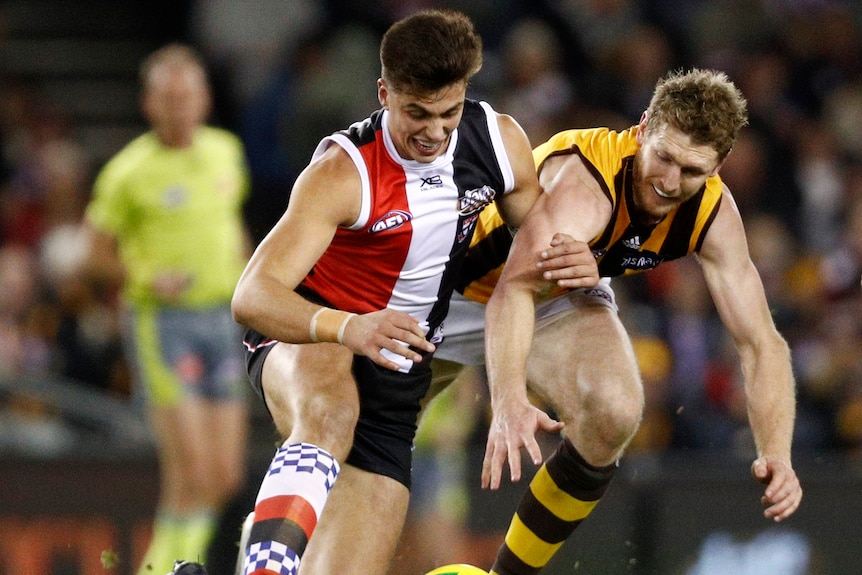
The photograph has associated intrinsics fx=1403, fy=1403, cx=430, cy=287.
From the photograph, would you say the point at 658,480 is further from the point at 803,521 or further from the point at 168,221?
the point at 168,221

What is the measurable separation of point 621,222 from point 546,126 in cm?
512

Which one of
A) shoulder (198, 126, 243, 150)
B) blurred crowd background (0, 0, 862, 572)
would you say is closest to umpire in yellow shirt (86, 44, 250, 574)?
shoulder (198, 126, 243, 150)

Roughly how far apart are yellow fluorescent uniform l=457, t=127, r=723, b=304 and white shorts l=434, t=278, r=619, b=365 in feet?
0.37

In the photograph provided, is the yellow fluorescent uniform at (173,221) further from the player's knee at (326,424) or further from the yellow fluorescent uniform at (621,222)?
the player's knee at (326,424)

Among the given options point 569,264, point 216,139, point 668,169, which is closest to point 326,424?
point 569,264

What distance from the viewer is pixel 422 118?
439 centimetres

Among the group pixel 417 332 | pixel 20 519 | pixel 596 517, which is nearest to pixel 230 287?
pixel 20 519

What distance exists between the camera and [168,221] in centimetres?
771

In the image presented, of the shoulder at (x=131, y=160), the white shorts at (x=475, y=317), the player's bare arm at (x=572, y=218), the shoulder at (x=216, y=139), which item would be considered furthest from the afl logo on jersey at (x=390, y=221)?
the shoulder at (x=216, y=139)

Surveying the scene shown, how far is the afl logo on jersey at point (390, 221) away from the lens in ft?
14.9

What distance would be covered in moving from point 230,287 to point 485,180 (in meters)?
3.37

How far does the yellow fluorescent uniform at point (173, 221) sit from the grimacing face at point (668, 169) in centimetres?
353

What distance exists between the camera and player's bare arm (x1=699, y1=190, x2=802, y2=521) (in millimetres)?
4852

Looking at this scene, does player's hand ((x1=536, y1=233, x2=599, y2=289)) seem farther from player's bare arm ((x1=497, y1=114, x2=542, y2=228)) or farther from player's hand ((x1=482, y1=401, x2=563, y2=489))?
player's hand ((x1=482, y1=401, x2=563, y2=489))
